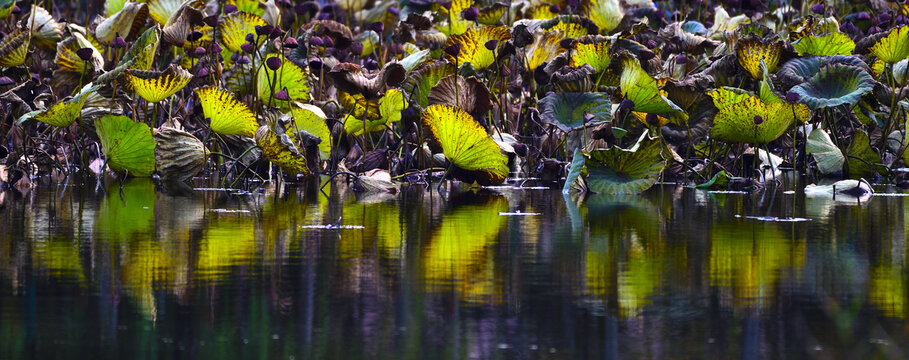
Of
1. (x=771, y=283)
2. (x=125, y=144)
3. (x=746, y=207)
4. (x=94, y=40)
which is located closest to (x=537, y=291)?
(x=771, y=283)

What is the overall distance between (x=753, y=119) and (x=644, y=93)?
→ 444mm

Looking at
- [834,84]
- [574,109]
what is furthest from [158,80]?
[834,84]

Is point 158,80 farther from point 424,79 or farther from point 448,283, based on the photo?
point 448,283

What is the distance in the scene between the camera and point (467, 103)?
486cm

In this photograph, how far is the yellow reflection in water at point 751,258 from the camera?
2.06 m

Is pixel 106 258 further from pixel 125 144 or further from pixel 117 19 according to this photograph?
pixel 117 19

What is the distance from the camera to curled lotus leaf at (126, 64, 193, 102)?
4.48 meters

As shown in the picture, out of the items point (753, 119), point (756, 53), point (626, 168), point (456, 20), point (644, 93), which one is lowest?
point (626, 168)

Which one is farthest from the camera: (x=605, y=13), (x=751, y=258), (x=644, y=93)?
(x=605, y=13)

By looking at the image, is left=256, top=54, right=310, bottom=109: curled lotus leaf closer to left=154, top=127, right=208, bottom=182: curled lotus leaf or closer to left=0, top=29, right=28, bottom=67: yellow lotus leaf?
left=154, top=127, right=208, bottom=182: curled lotus leaf

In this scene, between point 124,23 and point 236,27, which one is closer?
point 124,23

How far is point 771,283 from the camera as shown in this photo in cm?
212

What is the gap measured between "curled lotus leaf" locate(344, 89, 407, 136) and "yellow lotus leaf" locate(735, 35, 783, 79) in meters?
1.39

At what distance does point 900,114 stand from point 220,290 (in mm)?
4378
